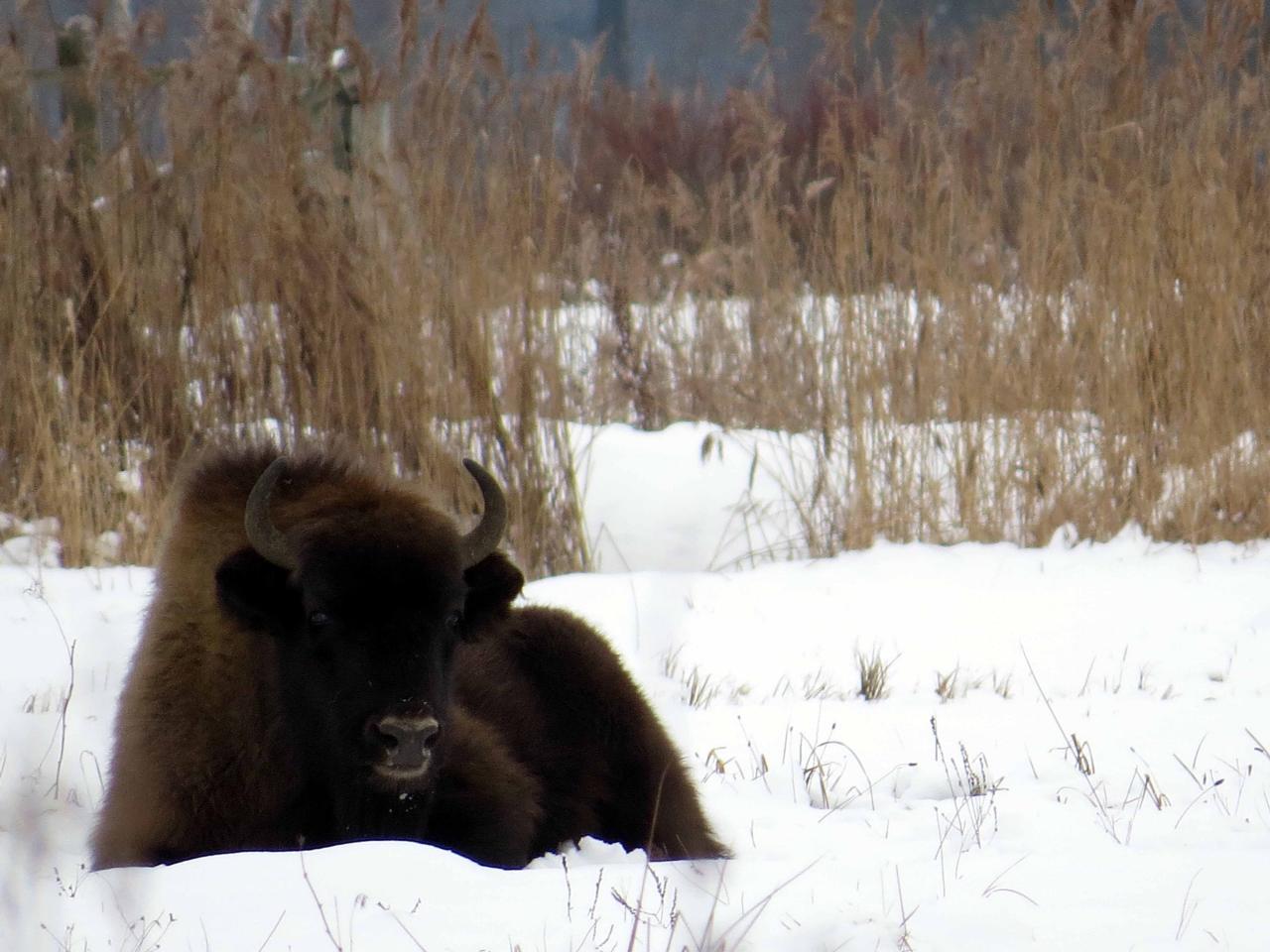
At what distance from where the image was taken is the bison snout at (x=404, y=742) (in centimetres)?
318

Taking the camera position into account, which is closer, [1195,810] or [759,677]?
[1195,810]

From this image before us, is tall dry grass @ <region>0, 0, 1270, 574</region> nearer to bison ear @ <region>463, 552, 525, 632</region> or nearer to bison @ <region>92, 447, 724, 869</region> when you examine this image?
bison @ <region>92, 447, 724, 869</region>

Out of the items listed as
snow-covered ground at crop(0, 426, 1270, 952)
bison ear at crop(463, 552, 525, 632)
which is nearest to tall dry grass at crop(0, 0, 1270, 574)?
A: snow-covered ground at crop(0, 426, 1270, 952)

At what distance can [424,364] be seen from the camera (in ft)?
22.0

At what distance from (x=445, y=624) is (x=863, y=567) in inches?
157

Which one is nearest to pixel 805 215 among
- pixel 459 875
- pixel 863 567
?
pixel 863 567

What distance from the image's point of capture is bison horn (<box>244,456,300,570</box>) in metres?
3.43

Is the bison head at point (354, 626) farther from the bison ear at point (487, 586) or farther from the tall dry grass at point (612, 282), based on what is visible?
the tall dry grass at point (612, 282)

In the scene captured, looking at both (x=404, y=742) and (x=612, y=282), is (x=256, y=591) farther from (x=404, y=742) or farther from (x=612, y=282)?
(x=612, y=282)

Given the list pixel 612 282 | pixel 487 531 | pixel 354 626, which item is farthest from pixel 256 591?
pixel 612 282

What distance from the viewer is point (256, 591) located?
138 inches

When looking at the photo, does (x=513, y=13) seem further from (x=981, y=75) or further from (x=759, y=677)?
(x=759, y=677)

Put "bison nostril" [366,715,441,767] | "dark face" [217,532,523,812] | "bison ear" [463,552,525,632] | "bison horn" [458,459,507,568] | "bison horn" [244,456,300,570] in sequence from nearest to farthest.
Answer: "bison nostril" [366,715,441,767], "dark face" [217,532,523,812], "bison horn" [244,456,300,570], "bison horn" [458,459,507,568], "bison ear" [463,552,525,632]

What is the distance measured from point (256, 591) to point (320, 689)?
275 millimetres
